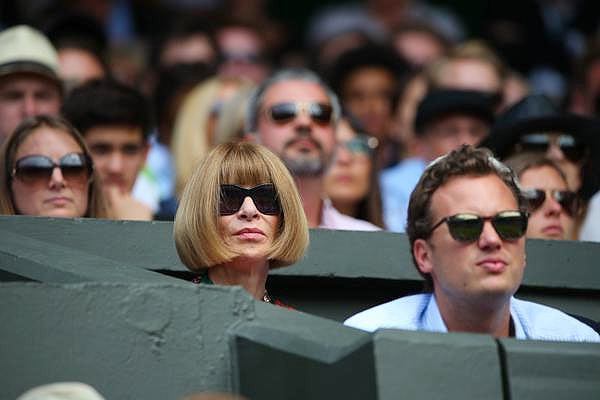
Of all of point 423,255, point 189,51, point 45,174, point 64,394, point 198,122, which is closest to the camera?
point 64,394

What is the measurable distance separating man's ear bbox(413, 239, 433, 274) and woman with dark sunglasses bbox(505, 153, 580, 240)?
1.47m

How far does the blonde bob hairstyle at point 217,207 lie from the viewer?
19.7ft

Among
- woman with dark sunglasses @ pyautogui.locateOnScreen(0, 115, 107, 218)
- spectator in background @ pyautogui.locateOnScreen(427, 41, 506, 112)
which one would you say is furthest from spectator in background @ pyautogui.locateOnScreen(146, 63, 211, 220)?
woman with dark sunglasses @ pyautogui.locateOnScreen(0, 115, 107, 218)

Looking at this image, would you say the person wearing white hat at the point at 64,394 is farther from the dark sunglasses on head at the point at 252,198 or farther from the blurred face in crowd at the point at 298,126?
the blurred face in crowd at the point at 298,126

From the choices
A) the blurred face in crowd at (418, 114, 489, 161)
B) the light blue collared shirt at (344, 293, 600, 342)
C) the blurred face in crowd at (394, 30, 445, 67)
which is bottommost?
the light blue collared shirt at (344, 293, 600, 342)

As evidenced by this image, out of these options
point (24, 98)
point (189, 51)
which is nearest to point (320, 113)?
point (24, 98)

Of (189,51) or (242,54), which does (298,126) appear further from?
(242,54)

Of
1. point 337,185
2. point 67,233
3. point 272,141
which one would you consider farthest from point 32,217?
point 337,185

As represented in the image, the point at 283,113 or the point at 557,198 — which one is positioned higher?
the point at 283,113

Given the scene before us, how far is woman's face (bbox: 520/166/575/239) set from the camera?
304 inches

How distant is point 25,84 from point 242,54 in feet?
10.8

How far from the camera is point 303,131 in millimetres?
8281

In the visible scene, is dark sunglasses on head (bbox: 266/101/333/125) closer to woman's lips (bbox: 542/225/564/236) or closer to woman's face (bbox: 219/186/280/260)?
woman's lips (bbox: 542/225/564/236)

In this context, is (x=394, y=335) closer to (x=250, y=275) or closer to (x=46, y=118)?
(x=250, y=275)
